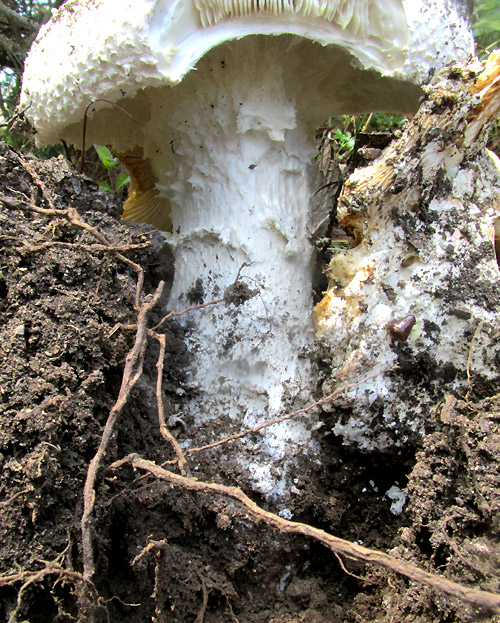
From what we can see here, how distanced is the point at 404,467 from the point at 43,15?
4.83 metres

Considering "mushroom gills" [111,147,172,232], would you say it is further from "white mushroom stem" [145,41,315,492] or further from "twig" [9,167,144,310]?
"twig" [9,167,144,310]

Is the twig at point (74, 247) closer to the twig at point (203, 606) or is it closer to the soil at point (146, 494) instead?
the soil at point (146, 494)

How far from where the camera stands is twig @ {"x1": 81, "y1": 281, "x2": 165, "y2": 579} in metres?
1.17

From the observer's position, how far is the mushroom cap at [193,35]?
162 cm

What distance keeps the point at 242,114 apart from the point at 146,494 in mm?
1563

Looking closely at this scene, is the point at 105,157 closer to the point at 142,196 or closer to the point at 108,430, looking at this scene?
the point at 142,196

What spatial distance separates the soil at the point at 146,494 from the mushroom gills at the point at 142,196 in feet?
3.57

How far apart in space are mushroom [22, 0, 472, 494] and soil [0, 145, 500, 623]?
21 centimetres

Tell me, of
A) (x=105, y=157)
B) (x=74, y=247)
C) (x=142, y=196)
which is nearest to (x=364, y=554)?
(x=74, y=247)

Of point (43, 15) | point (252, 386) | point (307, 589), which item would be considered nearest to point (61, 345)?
point (252, 386)

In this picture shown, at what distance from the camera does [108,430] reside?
1343 millimetres

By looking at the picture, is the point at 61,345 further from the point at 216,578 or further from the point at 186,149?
the point at 186,149

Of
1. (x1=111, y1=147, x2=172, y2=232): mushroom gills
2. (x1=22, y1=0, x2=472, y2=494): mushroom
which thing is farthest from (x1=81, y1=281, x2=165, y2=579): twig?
(x1=111, y1=147, x2=172, y2=232): mushroom gills

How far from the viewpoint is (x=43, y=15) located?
432 cm
